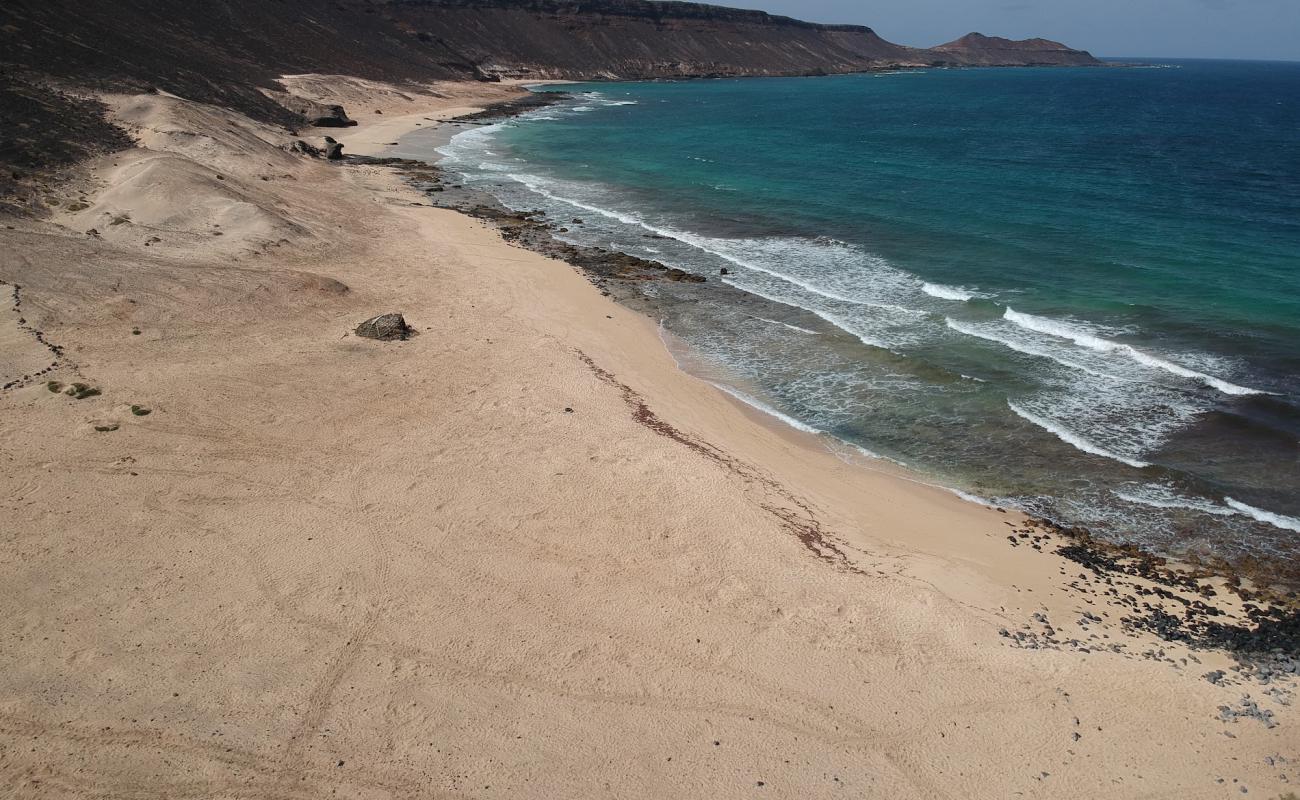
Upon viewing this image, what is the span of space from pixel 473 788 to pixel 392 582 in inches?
146

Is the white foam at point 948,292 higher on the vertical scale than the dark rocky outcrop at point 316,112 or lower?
lower

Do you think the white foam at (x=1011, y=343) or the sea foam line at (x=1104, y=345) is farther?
the white foam at (x=1011, y=343)

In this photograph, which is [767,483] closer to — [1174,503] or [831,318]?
[1174,503]

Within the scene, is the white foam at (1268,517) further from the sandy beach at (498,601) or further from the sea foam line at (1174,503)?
the sandy beach at (498,601)

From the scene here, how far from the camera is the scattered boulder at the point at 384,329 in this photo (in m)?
19.2

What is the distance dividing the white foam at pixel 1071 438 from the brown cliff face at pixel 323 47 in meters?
33.7

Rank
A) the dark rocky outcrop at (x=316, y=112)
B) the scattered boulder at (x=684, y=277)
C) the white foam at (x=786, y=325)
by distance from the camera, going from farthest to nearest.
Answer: the dark rocky outcrop at (x=316, y=112), the scattered boulder at (x=684, y=277), the white foam at (x=786, y=325)

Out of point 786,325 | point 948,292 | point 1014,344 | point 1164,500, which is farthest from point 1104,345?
point 786,325

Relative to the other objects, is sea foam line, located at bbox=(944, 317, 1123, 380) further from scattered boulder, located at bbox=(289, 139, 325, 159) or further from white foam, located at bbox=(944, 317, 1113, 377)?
scattered boulder, located at bbox=(289, 139, 325, 159)

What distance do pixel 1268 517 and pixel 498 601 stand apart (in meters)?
15.8

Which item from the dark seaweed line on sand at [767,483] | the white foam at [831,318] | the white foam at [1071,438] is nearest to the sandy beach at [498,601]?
the dark seaweed line on sand at [767,483]

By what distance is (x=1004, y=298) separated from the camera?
91.6 feet

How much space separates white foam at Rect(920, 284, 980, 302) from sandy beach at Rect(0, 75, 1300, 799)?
43.8ft

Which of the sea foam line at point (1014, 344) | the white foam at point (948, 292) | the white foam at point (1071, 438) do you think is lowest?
the white foam at point (1071, 438)
